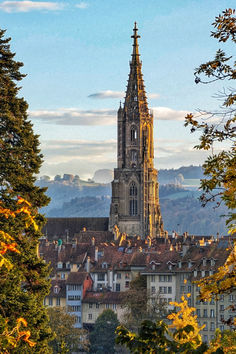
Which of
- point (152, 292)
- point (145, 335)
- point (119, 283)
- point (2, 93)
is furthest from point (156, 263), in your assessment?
point (145, 335)

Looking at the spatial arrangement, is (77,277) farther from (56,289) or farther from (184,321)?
(184,321)

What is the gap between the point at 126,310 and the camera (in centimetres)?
11806

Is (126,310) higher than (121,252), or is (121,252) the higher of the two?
(121,252)

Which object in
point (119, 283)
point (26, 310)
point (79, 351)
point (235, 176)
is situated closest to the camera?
point (235, 176)

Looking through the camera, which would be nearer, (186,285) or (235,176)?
(235,176)

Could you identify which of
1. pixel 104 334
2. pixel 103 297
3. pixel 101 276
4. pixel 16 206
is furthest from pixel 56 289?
pixel 16 206

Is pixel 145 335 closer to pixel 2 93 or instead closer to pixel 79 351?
pixel 2 93

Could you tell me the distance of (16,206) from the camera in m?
37.6

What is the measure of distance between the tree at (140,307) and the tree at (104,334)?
186cm

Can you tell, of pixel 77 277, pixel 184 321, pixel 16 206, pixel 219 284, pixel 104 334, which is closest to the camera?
pixel 219 284

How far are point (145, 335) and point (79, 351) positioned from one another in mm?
89857

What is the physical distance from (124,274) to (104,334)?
25.5 metres

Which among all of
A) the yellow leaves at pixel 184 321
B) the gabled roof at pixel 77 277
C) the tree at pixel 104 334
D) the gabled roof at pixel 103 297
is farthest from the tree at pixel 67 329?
the yellow leaves at pixel 184 321

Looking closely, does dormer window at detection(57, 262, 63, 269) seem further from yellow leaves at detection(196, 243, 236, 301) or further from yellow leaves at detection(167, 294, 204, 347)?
yellow leaves at detection(196, 243, 236, 301)
